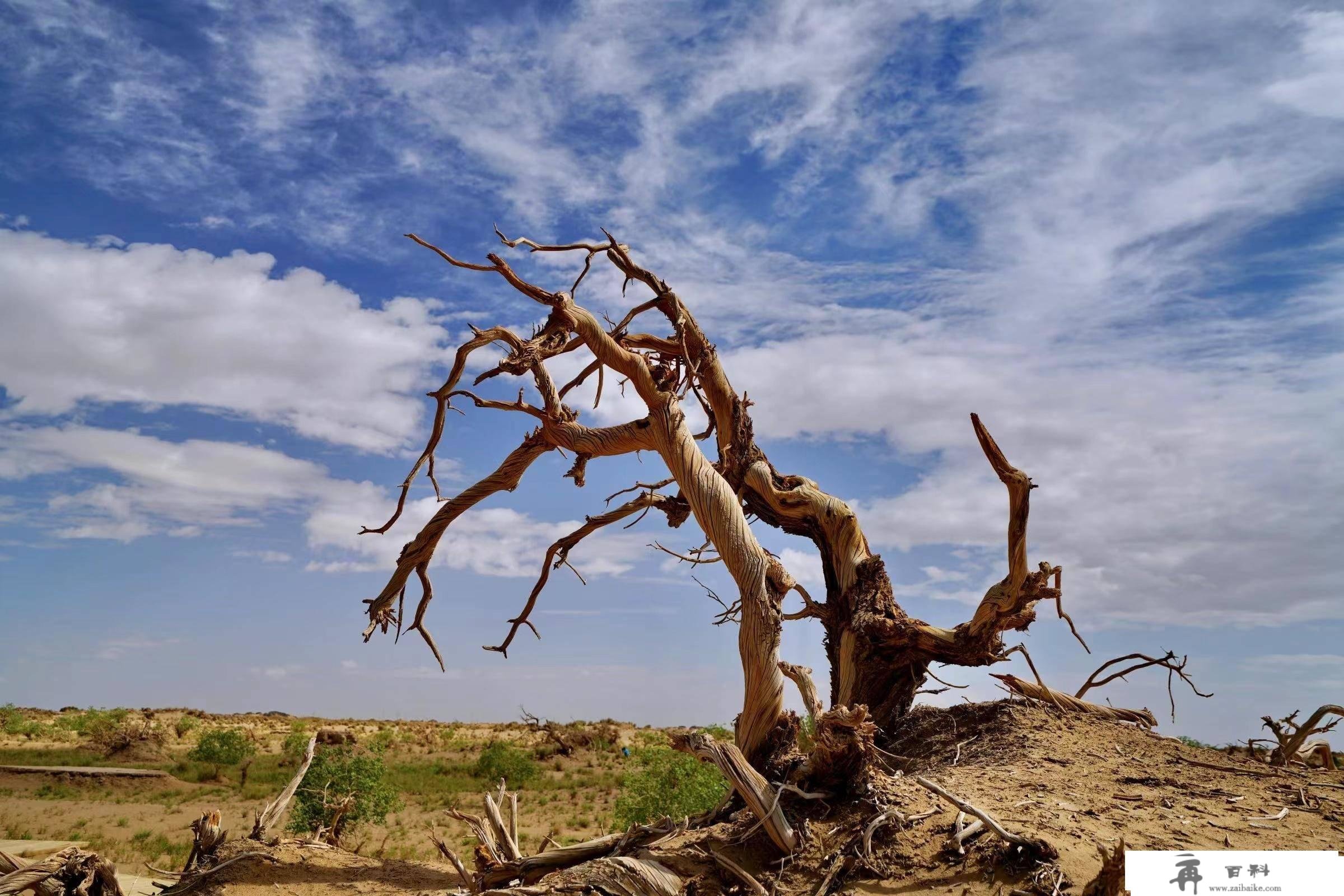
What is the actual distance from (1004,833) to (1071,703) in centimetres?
373

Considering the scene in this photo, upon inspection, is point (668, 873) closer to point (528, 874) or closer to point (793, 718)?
point (528, 874)

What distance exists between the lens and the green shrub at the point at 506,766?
720 inches

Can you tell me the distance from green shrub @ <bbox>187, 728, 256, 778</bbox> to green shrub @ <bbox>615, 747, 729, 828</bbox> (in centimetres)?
1554

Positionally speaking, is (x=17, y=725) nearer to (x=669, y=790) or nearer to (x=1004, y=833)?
(x=669, y=790)

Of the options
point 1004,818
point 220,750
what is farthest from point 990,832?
point 220,750

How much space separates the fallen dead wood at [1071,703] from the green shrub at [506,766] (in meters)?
13.5

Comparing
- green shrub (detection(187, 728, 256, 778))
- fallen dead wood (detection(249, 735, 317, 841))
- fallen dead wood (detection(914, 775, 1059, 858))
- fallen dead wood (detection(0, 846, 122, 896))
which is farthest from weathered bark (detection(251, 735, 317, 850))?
green shrub (detection(187, 728, 256, 778))

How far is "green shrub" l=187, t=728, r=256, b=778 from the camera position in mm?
20609

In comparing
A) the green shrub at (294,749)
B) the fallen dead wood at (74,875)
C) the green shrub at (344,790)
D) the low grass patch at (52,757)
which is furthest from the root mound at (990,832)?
the low grass patch at (52,757)

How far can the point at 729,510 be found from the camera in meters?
5.86

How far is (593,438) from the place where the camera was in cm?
657

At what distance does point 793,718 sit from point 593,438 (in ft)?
8.28

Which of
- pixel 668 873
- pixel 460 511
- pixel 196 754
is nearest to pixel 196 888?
pixel 460 511

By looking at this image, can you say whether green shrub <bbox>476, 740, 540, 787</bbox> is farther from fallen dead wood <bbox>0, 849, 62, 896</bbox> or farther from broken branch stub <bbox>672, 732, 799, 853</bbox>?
broken branch stub <bbox>672, 732, 799, 853</bbox>
